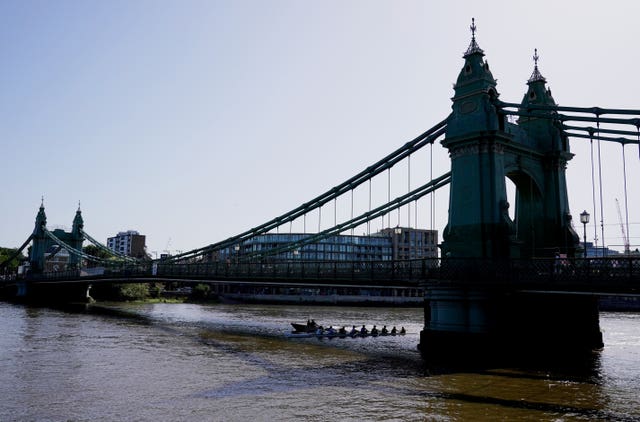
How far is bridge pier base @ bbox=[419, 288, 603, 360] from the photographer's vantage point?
30.1 meters

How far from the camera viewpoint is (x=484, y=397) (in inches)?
824

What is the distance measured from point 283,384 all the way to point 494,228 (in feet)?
51.4

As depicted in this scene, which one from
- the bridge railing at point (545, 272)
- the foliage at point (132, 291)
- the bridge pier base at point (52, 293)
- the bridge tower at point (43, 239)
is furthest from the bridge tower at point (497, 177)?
the bridge tower at point (43, 239)

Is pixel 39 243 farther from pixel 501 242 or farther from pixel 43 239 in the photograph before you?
pixel 501 242

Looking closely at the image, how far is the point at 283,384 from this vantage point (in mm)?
23297

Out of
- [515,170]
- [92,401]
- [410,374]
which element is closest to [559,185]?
[515,170]

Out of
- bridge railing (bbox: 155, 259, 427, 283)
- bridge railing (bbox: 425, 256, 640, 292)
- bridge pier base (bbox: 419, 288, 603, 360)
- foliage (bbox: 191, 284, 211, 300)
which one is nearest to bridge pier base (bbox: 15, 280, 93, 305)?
foliage (bbox: 191, 284, 211, 300)

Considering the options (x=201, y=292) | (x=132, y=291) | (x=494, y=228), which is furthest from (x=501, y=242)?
(x=201, y=292)

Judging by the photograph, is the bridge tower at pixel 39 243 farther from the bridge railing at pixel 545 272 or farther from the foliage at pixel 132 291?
the bridge railing at pixel 545 272

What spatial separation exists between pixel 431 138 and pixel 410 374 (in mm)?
17564

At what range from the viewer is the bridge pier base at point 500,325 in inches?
1187

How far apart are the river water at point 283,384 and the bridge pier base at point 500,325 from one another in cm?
197

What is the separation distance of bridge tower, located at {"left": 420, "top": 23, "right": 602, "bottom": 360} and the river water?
112 inches

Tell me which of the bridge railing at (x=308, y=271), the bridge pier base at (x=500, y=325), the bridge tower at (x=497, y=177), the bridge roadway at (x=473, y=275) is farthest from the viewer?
the bridge railing at (x=308, y=271)
